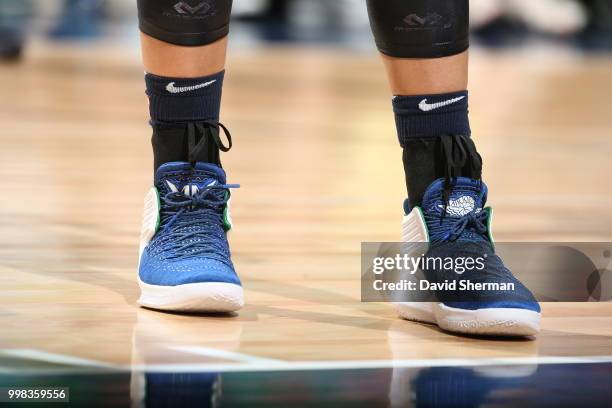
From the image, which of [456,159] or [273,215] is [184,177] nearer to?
[456,159]

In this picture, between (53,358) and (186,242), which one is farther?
(186,242)

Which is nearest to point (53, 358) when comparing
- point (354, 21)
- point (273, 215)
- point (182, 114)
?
point (182, 114)

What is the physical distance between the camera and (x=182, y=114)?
1.25 meters

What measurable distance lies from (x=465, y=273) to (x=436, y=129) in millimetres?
135

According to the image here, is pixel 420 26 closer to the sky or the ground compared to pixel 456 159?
closer to the sky

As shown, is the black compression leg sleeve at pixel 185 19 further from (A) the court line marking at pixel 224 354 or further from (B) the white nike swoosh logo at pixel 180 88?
(A) the court line marking at pixel 224 354

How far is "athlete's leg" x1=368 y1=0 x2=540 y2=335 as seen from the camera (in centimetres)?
118

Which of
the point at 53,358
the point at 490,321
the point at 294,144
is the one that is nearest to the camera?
the point at 53,358

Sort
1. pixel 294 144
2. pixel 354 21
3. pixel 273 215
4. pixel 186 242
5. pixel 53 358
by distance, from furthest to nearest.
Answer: pixel 354 21
pixel 294 144
pixel 273 215
pixel 186 242
pixel 53 358

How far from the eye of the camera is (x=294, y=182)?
7.13ft

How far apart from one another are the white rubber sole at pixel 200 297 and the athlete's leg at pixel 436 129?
0.50ft

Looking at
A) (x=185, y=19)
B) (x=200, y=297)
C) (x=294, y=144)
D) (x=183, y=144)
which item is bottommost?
(x=294, y=144)

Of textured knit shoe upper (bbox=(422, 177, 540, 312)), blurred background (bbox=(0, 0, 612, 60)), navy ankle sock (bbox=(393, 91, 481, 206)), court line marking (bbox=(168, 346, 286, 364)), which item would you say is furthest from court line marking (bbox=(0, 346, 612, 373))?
blurred background (bbox=(0, 0, 612, 60))

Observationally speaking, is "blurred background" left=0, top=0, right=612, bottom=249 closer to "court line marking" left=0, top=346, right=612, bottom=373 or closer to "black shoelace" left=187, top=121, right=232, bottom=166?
"black shoelace" left=187, top=121, right=232, bottom=166
